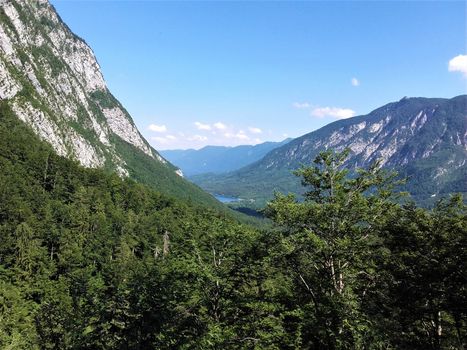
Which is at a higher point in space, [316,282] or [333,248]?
[333,248]

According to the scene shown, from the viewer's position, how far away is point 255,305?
23.5 m

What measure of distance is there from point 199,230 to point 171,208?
122109mm

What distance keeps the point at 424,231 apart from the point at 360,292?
6.63 metres

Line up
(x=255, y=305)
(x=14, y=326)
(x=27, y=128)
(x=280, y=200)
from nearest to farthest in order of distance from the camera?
(x=255, y=305)
(x=280, y=200)
(x=14, y=326)
(x=27, y=128)

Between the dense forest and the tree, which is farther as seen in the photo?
the dense forest

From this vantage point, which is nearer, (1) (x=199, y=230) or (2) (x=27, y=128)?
(1) (x=199, y=230)

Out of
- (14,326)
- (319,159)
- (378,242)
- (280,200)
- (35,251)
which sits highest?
(319,159)

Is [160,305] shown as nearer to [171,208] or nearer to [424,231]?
[424,231]

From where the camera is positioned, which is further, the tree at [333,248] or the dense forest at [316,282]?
→ the dense forest at [316,282]

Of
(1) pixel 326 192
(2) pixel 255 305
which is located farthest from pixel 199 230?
(1) pixel 326 192

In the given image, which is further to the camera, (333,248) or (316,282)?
(316,282)

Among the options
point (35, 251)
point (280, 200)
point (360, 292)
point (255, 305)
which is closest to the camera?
point (255, 305)

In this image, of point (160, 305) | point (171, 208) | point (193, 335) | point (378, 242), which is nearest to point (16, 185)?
point (171, 208)

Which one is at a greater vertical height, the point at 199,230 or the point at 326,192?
the point at 326,192
